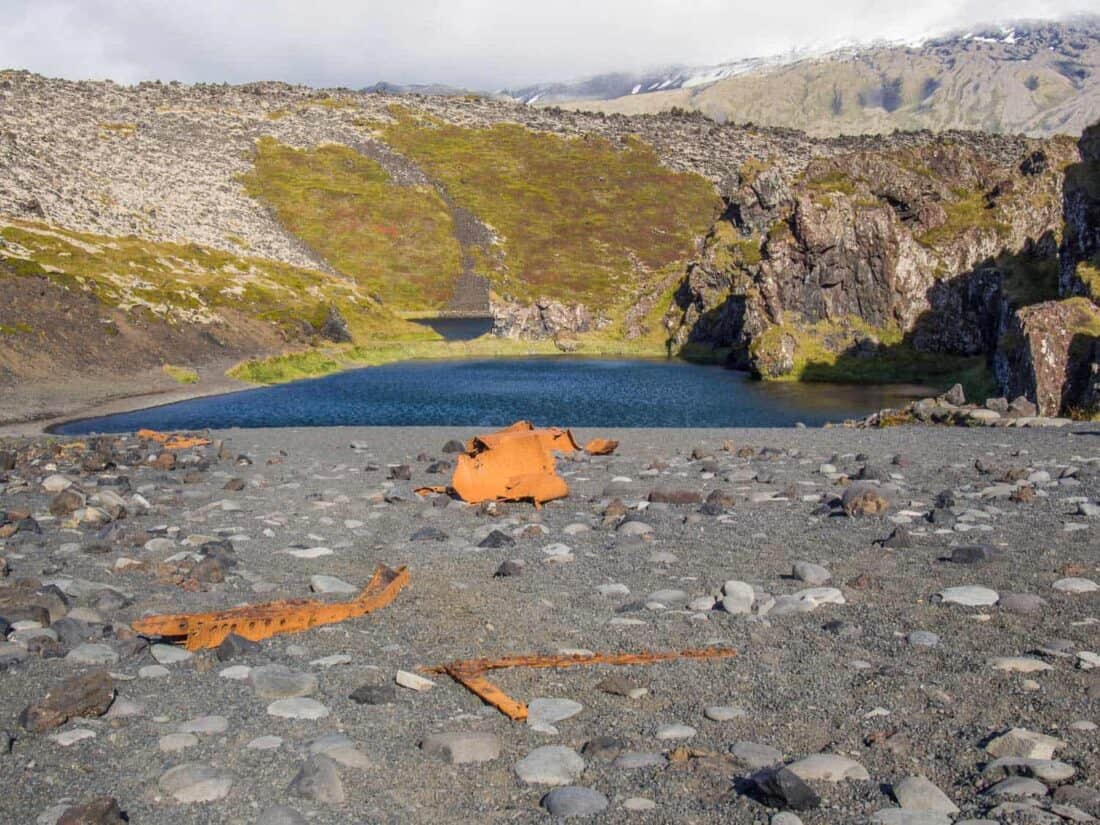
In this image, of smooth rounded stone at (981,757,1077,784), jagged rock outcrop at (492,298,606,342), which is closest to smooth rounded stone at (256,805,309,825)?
smooth rounded stone at (981,757,1077,784)

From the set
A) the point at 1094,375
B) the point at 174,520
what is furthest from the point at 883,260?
the point at 174,520

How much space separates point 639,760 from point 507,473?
40.0ft

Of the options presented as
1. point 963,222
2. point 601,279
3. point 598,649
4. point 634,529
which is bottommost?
point 601,279

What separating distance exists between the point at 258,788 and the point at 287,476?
1696 cm

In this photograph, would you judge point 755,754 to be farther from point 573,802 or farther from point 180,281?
point 180,281

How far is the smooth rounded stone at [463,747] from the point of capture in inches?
278

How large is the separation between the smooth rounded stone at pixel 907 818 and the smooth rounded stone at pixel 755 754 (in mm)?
980

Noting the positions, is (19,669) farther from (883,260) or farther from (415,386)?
(883,260)

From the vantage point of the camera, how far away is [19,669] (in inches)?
351

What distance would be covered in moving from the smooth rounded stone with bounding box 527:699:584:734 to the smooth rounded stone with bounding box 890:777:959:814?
2.62 meters

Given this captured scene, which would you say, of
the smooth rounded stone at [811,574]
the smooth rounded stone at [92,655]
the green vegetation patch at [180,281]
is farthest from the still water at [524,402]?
the smooth rounded stone at [92,655]

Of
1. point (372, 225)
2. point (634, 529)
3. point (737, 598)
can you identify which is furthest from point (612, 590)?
point (372, 225)

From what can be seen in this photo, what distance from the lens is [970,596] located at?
34.3 ft

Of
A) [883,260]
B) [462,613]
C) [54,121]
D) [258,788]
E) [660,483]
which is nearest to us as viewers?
[258,788]
